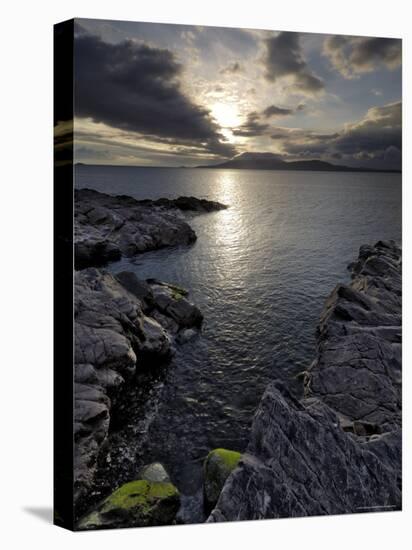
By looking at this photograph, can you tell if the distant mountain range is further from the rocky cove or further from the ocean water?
the rocky cove

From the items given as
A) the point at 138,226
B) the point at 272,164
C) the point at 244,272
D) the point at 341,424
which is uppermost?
the point at 272,164

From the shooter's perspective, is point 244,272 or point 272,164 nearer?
point 244,272

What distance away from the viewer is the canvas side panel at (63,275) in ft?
47.8

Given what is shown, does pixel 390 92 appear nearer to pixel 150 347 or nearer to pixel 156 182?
pixel 156 182

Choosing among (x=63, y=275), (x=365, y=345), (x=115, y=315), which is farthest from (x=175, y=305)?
(x=365, y=345)

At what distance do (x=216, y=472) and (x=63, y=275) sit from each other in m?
5.07

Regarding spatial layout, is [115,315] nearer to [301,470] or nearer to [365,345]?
[301,470]

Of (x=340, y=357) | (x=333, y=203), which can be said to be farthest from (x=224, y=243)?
(x=340, y=357)

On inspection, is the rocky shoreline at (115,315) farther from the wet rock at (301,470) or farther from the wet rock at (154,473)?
the wet rock at (301,470)

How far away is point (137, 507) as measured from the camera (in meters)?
14.6

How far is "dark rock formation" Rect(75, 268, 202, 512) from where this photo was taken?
15.1m

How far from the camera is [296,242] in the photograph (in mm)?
17219

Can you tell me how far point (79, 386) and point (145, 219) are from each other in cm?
396

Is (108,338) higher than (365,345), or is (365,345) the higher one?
(108,338)
